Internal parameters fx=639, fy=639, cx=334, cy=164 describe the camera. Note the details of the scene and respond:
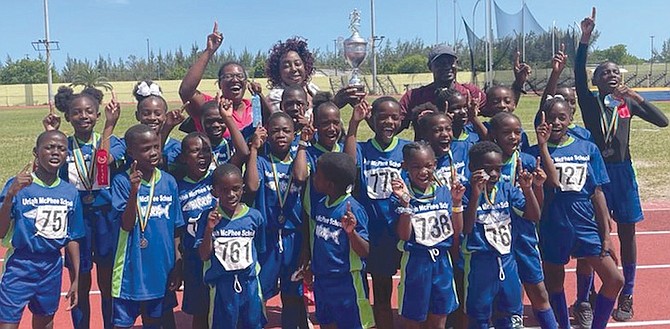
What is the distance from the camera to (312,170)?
438 cm

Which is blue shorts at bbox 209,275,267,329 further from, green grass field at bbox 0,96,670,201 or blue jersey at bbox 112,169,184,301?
green grass field at bbox 0,96,670,201

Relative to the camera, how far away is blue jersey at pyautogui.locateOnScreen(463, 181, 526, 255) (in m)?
4.06

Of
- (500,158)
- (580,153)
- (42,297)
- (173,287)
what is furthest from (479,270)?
(42,297)

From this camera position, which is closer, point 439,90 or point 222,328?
point 222,328

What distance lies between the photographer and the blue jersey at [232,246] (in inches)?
154

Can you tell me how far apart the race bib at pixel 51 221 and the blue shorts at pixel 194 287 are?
800mm

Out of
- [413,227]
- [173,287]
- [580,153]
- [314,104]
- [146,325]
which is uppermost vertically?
[314,104]

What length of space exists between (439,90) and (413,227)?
1612mm

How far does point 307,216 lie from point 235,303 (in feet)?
2.52

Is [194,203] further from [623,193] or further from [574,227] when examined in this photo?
[623,193]

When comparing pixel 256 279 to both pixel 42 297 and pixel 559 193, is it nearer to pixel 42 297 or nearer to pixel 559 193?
pixel 42 297

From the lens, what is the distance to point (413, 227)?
396cm

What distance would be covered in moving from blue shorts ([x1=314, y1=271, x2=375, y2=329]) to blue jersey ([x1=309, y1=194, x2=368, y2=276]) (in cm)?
6

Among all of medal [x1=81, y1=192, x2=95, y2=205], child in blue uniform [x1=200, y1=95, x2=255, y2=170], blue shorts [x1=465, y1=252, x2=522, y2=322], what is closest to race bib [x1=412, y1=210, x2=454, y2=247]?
blue shorts [x1=465, y1=252, x2=522, y2=322]
